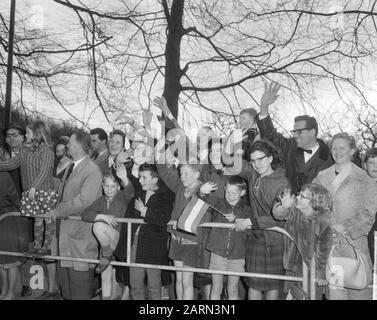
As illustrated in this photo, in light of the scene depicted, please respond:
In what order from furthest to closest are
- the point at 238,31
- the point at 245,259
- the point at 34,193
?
the point at 238,31
the point at 34,193
the point at 245,259

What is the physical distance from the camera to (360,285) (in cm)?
280

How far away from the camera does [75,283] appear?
11.7ft

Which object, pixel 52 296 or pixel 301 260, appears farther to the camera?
pixel 52 296

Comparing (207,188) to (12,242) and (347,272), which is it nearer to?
(347,272)

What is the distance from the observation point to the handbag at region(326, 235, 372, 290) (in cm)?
282

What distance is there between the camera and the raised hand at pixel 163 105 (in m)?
4.04

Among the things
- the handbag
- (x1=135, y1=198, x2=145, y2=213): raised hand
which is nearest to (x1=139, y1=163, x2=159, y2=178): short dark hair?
(x1=135, y1=198, x2=145, y2=213): raised hand

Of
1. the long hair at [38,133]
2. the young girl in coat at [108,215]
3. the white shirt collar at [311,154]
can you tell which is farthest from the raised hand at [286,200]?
the long hair at [38,133]

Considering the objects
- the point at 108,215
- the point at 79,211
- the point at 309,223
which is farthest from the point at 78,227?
the point at 309,223

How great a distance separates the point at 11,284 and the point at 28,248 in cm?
32

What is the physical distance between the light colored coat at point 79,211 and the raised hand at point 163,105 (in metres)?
0.81

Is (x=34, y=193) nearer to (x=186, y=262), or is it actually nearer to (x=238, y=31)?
(x=186, y=262)

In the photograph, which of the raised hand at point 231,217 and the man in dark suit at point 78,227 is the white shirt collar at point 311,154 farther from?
the man in dark suit at point 78,227

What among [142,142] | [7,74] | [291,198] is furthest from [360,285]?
[7,74]
